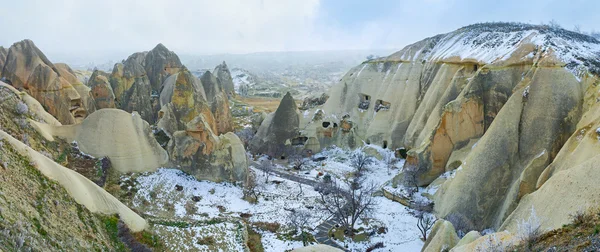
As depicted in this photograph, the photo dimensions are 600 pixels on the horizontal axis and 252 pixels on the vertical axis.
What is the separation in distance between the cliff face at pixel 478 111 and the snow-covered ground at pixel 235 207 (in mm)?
3438

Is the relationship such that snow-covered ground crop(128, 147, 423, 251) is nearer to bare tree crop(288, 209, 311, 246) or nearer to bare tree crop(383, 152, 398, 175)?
bare tree crop(288, 209, 311, 246)

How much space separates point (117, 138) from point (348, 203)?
57.8 ft

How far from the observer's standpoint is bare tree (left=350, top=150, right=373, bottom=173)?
1410 inches

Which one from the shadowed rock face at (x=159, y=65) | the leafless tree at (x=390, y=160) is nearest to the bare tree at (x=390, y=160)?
the leafless tree at (x=390, y=160)

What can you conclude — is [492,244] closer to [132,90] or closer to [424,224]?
[424,224]

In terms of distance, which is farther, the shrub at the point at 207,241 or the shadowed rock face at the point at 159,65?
the shadowed rock face at the point at 159,65

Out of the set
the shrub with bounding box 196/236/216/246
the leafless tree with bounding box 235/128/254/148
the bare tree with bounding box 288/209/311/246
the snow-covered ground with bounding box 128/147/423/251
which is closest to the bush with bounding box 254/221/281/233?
the snow-covered ground with bounding box 128/147/423/251

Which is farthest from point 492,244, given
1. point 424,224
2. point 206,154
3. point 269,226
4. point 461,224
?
point 206,154

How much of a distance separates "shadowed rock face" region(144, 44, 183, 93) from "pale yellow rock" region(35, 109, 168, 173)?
34281 millimetres

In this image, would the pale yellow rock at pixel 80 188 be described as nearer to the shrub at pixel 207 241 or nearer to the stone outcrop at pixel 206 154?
the shrub at pixel 207 241

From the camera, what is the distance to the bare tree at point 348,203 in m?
25.0

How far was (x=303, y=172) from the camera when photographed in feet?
122

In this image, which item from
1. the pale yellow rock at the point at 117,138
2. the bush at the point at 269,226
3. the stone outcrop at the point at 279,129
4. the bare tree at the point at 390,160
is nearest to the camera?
the bush at the point at 269,226

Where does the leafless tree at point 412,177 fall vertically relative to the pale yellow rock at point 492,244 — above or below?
below
